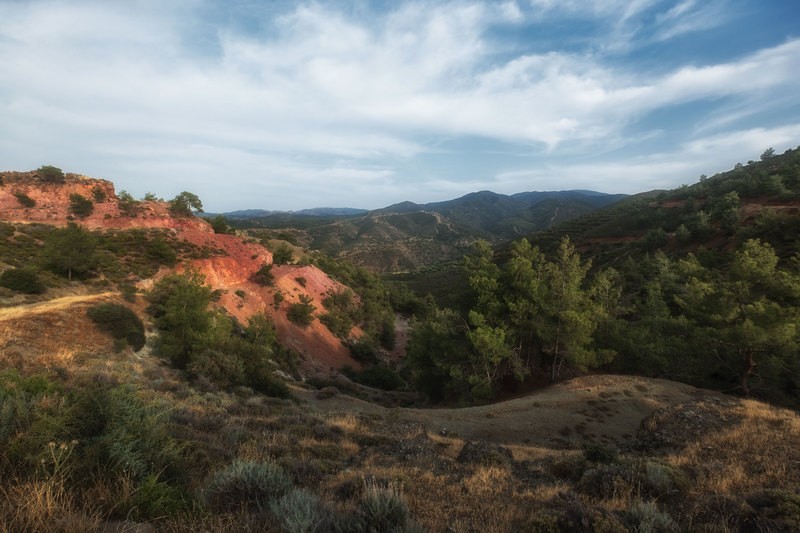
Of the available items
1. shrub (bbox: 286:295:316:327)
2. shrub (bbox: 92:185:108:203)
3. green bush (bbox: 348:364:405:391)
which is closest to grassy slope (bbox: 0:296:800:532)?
green bush (bbox: 348:364:405:391)

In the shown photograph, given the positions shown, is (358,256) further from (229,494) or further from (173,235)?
(229,494)

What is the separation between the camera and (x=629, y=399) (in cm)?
1636

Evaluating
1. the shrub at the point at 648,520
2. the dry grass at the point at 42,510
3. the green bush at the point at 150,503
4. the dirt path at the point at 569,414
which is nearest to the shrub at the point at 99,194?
the dirt path at the point at 569,414

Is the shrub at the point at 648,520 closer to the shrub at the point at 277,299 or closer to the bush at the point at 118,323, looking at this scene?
the bush at the point at 118,323

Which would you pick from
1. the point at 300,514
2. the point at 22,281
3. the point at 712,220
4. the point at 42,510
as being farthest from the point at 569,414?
the point at 712,220

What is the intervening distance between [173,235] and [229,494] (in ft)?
142

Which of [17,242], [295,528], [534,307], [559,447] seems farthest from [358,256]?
[295,528]

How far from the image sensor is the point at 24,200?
4322 cm

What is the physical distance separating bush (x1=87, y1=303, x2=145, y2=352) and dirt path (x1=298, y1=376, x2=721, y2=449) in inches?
408

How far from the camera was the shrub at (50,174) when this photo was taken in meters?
47.6

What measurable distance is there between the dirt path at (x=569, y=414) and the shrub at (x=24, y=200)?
49.8 meters

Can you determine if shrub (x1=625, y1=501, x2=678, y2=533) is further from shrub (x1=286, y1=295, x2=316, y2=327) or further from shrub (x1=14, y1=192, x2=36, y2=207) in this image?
shrub (x1=14, y1=192, x2=36, y2=207)

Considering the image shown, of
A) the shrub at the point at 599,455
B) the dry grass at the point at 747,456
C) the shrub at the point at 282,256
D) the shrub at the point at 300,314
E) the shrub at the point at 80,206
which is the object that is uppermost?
the shrub at the point at 80,206

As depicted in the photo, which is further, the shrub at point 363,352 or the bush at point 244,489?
the shrub at point 363,352
